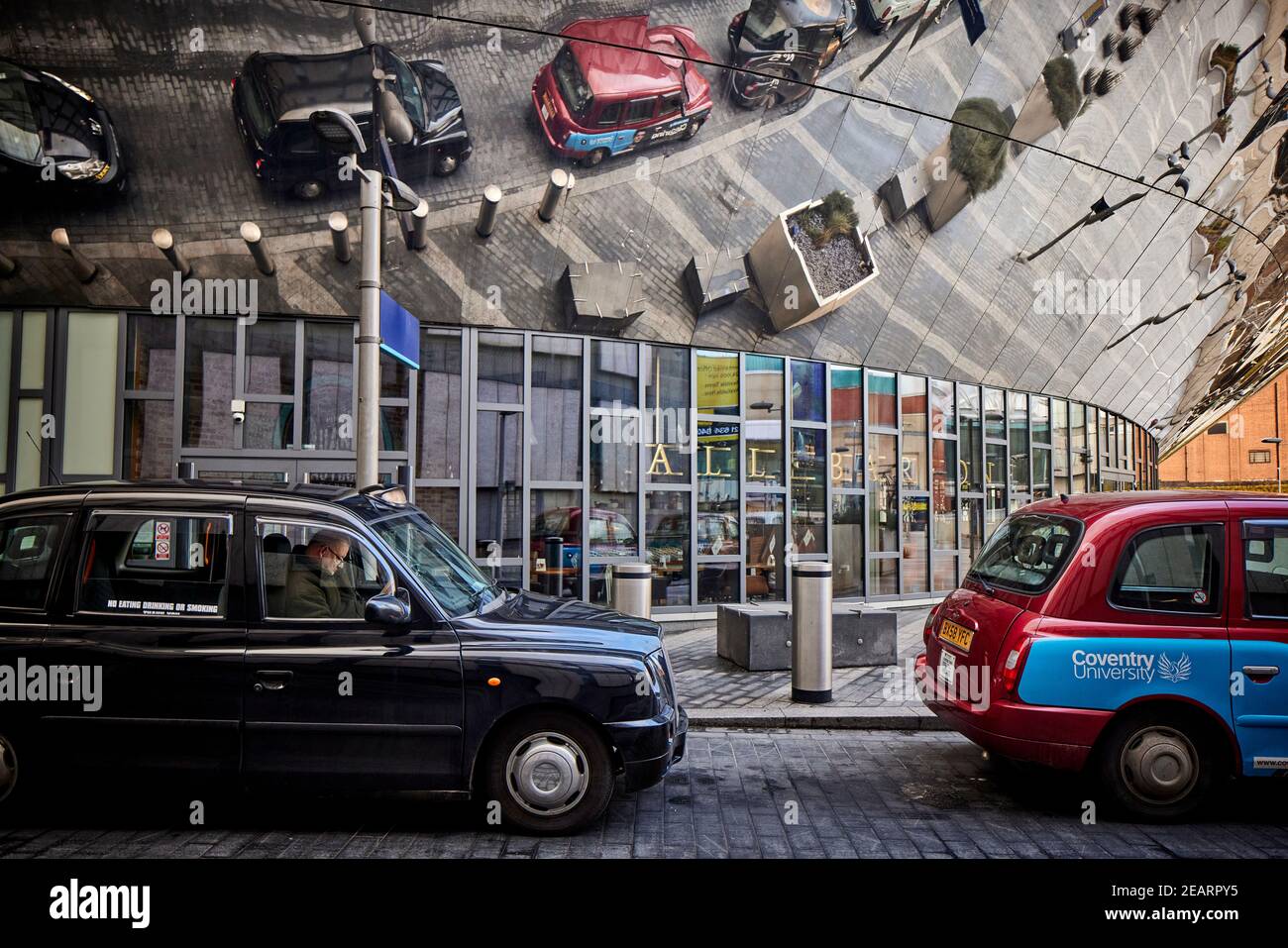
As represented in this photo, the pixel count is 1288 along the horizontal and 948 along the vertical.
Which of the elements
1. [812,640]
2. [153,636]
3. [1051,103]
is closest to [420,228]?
[812,640]

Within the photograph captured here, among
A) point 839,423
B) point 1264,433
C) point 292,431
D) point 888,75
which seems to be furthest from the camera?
point 1264,433

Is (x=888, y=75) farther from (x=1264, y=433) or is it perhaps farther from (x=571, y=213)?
(x=1264, y=433)

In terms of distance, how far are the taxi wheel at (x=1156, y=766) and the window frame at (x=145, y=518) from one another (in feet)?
16.5

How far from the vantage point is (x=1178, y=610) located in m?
4.97

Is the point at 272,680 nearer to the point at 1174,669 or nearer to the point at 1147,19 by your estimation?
the point at 1174,669

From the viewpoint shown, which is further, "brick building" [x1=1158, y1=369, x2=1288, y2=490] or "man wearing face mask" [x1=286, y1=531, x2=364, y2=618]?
"brick building" [x1=1158, y1=369, x2=1288, y2=490]

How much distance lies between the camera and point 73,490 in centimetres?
476

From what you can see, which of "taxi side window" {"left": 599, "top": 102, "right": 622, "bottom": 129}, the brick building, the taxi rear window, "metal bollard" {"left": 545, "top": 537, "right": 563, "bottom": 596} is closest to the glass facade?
"metal bollard" {"left": 545, "top": 537, "right": 563, "bottom": 596}

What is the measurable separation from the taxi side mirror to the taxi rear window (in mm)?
3710

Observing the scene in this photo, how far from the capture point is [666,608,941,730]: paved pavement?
7094mm

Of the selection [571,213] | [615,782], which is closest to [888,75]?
[571,213]

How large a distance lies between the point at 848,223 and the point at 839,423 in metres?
3.23

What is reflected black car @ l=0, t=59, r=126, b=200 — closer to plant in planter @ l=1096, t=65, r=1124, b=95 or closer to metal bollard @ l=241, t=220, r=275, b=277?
metal bollard @ l=241, t=220, r=275, b=277
